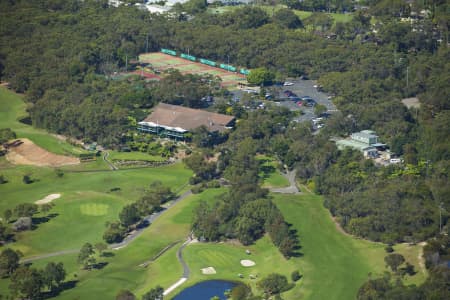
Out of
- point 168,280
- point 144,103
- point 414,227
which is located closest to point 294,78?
point 144,103

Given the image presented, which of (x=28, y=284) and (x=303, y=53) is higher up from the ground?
(x=303, y=53)

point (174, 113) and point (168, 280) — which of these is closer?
point (168, 280)

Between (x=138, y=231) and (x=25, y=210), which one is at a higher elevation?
(x=25, y=210)

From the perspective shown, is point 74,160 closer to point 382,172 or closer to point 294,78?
point 382,172

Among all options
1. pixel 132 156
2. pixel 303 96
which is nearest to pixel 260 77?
pixel 303 96

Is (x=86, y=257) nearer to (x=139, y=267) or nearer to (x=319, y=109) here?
(x=139, y=267)

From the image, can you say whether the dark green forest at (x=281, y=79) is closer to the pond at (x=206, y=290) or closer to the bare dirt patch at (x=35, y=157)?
the bare dirt patch at (x=35, y=157)

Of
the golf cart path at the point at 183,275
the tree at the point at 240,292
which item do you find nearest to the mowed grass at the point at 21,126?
the golf cart path at the point at 183,275
